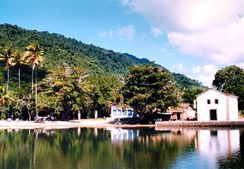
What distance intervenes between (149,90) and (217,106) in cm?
1333

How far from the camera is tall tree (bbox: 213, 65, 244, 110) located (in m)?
104

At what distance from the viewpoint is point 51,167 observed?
3133 cm

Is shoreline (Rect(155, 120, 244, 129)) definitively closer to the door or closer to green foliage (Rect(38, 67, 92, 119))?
the door

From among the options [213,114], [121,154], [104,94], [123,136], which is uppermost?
[104,94]

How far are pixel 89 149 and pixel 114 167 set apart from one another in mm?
13044

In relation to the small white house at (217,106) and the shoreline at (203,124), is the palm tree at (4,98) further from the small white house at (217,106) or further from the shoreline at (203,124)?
the small white house at (217,106)

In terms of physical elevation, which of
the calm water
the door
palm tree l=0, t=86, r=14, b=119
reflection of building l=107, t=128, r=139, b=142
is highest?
palm tree l=0, t=86, r=14, b=119

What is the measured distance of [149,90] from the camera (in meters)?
75.9

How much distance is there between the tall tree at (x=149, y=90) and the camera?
74500 millimetres

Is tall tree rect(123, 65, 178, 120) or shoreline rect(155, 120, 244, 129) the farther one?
tall tree rect(123, 65, 178, 120)

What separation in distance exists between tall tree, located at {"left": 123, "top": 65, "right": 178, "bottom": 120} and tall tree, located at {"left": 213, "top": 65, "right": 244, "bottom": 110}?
32926 millimetres

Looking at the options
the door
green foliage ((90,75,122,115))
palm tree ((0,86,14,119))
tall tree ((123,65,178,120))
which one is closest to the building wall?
the door

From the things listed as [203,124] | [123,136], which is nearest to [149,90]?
[203,124]

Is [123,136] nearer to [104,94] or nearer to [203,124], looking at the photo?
[203,124]
